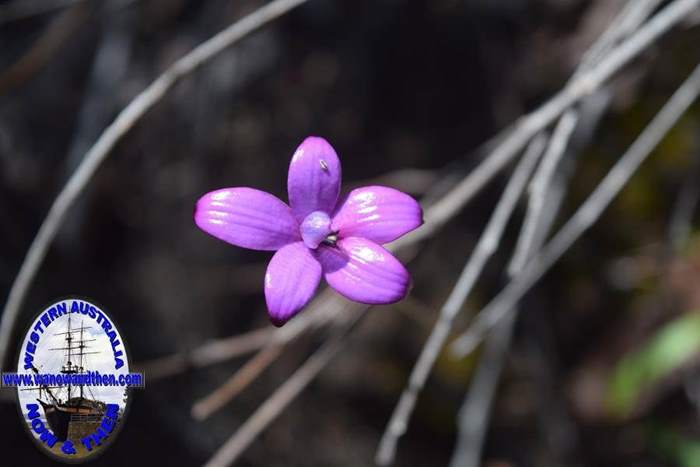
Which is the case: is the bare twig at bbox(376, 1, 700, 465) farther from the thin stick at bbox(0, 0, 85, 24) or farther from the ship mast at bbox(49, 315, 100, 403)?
the thin stick at bbox(0, 0, 85, 24)

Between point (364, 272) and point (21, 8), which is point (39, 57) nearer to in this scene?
point (21, 8)

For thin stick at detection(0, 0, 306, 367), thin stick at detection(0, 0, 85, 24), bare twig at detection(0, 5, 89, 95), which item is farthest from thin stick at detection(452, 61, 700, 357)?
thin stick at detection(0, 0, 85, 24)

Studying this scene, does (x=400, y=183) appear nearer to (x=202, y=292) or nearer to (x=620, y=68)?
(x=202, y=292)

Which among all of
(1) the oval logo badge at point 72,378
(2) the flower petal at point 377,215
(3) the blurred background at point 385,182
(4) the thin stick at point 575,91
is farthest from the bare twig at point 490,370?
(1) the oval logo badge at point 72,378

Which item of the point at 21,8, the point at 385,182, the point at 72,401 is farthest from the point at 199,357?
the point at 21,8

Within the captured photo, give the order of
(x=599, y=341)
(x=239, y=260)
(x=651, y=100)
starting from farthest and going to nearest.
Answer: (x=239, y=260) < (x=599, y=341) < (x=651, y=100)

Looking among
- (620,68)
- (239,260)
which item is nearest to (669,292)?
(620,68)
